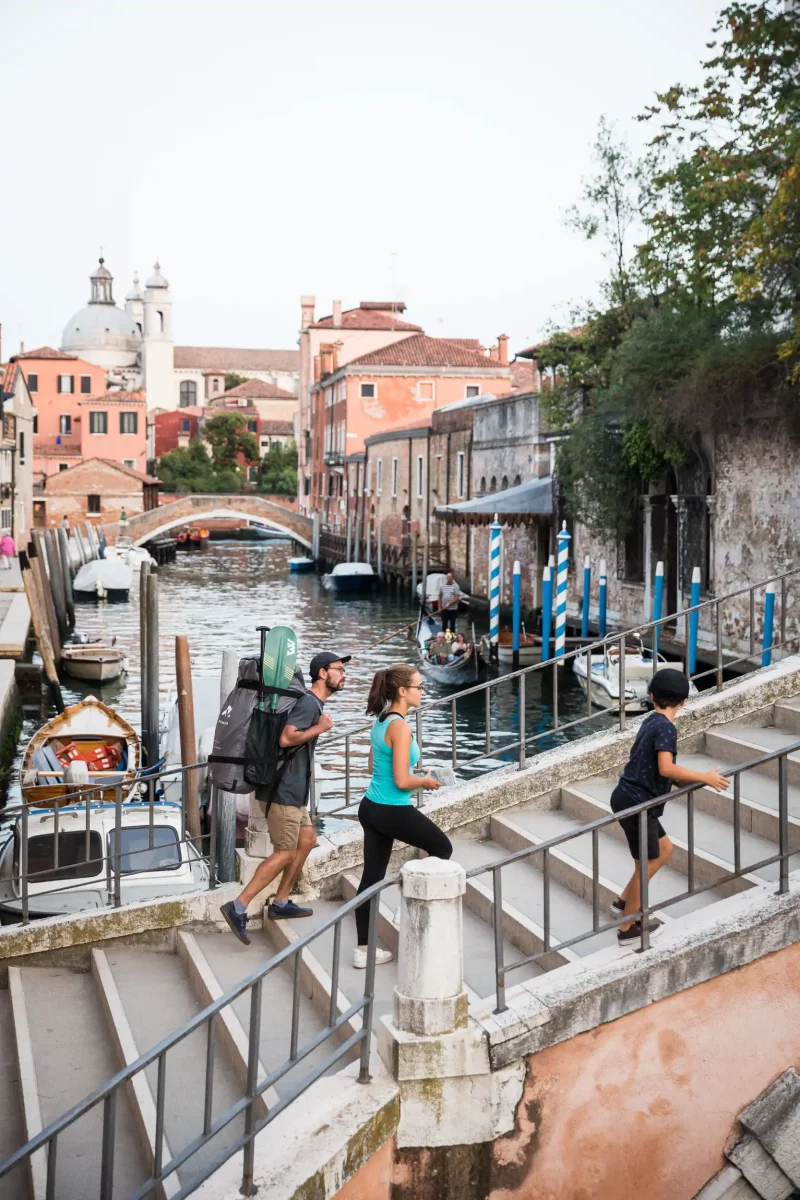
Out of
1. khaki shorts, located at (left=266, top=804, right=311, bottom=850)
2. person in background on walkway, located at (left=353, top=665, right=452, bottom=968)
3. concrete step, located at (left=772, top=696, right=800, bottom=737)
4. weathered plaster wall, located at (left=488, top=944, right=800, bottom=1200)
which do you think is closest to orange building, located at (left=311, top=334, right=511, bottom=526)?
concrete step, located at (left=772, top=696, right=800, bottom=737)

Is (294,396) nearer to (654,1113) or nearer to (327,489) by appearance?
(327,489)

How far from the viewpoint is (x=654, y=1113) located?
4711 mm

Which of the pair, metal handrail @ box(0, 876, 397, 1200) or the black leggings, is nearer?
metal handrail @ box(0, 876, 397, 1200)

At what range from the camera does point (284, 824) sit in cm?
575

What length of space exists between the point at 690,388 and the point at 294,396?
76.3m

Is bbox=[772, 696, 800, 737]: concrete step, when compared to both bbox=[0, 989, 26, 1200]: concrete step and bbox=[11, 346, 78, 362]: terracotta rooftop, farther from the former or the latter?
bbox=[11, 346, 78, 362]: terracotta rooftop

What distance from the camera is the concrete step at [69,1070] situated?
4.46 meters

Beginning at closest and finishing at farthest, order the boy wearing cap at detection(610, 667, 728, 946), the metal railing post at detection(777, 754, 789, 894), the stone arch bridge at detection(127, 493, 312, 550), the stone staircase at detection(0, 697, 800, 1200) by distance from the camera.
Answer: the stone staircase at detection(0, 697, 800, 1200), the metal railing post at detection(777, 754, 789, 894), the boy wearing cap at detection(610, 667, 728, 946), the stone arch bridge at detection(127, 493, 312, 550)

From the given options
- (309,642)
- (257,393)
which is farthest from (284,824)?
(257,393)

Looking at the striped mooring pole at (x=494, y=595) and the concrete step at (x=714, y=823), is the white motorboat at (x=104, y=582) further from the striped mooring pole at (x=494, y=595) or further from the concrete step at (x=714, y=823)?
the concrete step at (x=714, y=823)

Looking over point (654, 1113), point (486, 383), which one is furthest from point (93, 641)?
point (486, 383)

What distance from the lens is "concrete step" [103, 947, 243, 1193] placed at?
4.52m

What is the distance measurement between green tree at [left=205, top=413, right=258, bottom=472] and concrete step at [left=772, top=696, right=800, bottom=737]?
69170mm

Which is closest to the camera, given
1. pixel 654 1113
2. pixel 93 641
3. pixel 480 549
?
pixel 654 1113
